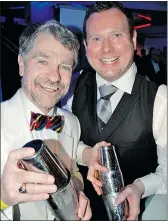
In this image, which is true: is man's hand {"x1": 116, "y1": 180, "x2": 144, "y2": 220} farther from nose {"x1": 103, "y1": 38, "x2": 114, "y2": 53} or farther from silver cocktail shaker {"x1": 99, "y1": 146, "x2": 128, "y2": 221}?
nose {"x1": 103, "y1": 38, "x2": 114, "y2": 53}

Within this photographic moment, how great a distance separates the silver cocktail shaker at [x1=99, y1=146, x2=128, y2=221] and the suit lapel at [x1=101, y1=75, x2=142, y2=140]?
187 mm

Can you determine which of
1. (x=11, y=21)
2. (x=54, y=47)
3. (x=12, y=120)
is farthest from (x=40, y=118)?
(x=11, y=21)

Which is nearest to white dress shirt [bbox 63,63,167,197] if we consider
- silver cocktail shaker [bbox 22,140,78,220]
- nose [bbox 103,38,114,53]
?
nose [bbox 103,38,114,53]

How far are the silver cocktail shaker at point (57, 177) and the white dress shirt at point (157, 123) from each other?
36cm

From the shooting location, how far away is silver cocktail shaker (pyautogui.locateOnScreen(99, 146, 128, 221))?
63 cm

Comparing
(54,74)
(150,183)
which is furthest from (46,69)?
(150,183)

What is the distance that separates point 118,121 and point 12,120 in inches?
12.5

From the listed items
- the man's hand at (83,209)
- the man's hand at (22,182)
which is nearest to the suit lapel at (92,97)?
the man's hand at (83,209)

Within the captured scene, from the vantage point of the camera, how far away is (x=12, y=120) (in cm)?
73

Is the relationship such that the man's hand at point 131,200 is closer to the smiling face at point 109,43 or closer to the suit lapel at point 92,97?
the suit lapel at point 92,97

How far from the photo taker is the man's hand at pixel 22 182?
1.59 ft

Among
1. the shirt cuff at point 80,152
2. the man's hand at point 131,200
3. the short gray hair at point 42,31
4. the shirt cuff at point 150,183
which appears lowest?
the shirt cuff at point 150,183

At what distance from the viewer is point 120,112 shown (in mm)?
825

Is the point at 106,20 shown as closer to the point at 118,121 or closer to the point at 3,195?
the point at 118,121
